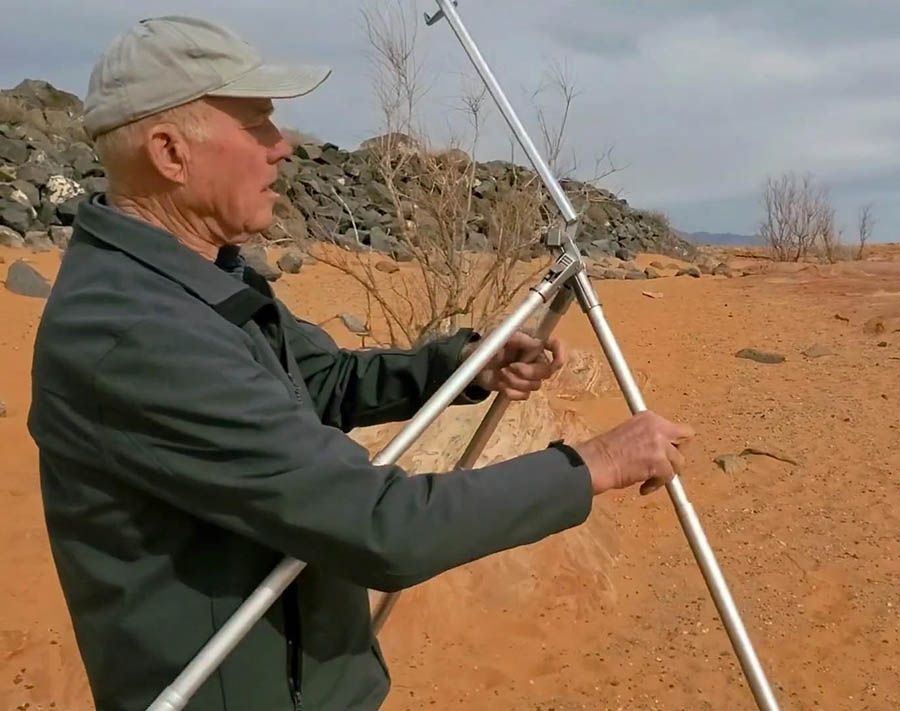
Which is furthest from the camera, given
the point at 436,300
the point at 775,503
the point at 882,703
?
the point at 436,300

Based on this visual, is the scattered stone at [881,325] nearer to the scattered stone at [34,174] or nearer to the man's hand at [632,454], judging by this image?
the man's hand at [632,454]

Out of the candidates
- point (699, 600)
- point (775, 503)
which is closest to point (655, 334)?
point (775, 503)

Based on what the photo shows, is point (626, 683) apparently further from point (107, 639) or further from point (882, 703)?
point (107, 639)

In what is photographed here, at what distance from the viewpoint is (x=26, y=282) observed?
26.4 ft

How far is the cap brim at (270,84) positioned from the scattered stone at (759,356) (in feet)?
23.9

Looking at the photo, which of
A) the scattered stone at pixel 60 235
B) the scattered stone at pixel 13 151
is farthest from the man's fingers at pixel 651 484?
the scattered stone at pixel 13 151

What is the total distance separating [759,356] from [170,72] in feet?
24.6

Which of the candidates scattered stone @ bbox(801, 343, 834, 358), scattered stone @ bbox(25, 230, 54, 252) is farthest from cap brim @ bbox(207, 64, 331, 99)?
scattered stone @ bbox(25, 230, 54, 252)

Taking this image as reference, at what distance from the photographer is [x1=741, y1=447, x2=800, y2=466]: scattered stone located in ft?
19.7

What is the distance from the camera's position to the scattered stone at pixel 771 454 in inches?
236

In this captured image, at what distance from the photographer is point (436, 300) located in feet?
23.7

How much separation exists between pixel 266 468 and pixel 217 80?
0.54m

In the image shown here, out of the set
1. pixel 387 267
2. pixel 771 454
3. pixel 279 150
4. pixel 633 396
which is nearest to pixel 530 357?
pixel 633 396

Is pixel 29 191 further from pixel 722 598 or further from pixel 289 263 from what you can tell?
pixel 722 598
